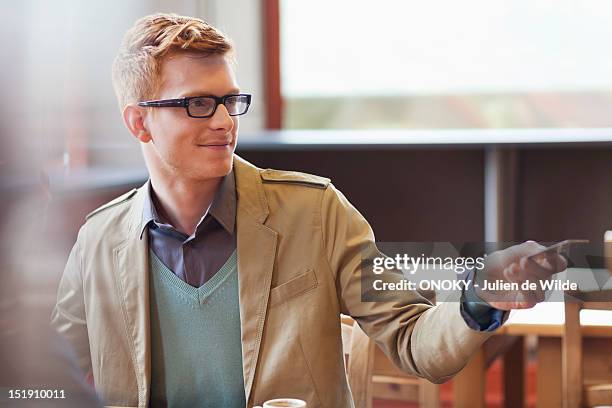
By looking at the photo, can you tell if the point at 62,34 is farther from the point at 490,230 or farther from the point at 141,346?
the point at 490,230

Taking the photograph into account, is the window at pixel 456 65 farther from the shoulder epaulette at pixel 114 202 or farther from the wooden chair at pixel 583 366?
the wooden chair at pixel 583 366

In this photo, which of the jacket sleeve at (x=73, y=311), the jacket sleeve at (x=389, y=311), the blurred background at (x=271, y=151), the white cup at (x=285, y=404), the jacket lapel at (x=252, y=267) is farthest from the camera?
the blurred background at (x=271, y=151)

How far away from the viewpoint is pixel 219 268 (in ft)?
4.84

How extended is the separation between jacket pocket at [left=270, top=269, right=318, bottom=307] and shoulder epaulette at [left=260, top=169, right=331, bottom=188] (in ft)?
0.47

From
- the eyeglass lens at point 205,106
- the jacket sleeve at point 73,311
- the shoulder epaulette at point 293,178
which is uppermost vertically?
the eyeglass lens at point 205,106

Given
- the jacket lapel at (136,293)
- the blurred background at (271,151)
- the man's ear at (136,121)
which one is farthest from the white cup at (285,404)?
the man's ear at (136,121)

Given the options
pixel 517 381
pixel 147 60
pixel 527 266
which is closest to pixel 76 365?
pixel 147 60

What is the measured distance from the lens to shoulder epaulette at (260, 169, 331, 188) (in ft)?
4.87

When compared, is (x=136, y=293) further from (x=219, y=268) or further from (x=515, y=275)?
(x=515, y=275)

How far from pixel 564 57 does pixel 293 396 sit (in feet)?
6.02

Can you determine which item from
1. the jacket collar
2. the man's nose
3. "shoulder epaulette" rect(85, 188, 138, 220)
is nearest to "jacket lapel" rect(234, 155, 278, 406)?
the jacket collar

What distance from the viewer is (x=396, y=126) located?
9.93 ft

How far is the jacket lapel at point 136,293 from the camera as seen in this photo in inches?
57.7
